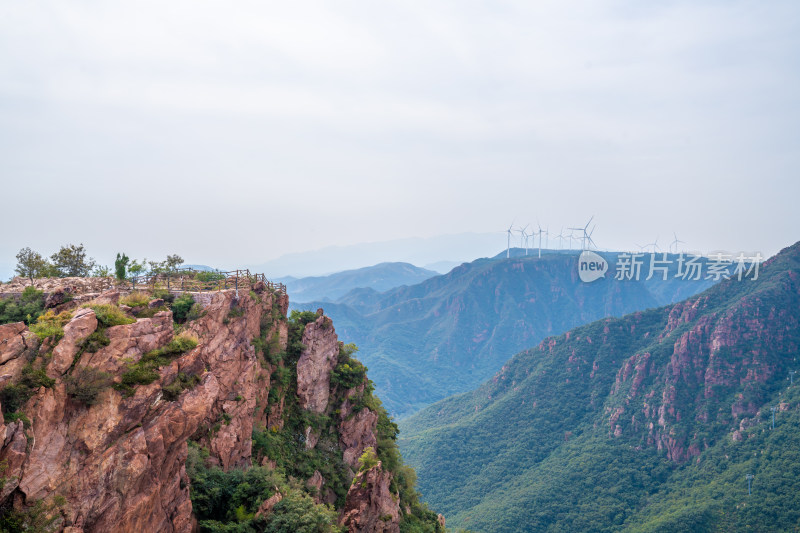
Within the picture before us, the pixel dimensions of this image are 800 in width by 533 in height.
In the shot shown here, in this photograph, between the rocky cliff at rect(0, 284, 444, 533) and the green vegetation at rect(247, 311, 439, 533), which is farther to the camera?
the green vegetation at rect(247, 311, 439, 533)

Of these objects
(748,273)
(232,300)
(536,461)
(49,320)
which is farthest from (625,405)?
(49,320)

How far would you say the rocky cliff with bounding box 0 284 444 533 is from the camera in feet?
68.7

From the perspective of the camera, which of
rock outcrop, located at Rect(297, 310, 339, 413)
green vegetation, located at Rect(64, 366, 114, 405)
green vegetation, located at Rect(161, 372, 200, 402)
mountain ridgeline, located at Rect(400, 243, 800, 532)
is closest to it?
green vegetation, located at Rect(64, 366, 114, 405)

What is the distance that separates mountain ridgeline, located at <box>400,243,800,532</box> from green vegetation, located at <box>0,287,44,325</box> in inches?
4233

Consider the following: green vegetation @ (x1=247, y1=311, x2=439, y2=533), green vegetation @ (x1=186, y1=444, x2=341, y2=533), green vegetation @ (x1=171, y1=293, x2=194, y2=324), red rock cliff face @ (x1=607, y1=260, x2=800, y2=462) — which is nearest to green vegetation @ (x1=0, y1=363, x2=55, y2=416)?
green vegetation @ (x1=186, y1=444, x2=341, y2=533)

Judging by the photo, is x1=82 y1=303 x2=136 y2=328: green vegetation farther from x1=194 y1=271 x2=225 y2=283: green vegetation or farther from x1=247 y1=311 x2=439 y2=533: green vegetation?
x1=194 y1=271 x2=225 y2=283: green vegetation

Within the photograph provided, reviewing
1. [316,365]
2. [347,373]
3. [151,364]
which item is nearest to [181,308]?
[151,364]

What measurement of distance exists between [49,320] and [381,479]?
101 feet

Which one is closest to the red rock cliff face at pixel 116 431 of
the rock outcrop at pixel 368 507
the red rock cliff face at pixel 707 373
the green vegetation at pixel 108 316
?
the green vegetation at pixel 108 316

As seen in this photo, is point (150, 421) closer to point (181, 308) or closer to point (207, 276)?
point (181, 308)

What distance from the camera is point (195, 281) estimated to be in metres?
43.5

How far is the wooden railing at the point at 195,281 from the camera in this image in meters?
41.2

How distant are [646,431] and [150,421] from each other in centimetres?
15554

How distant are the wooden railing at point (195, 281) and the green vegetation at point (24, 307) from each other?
6630 millimetres
